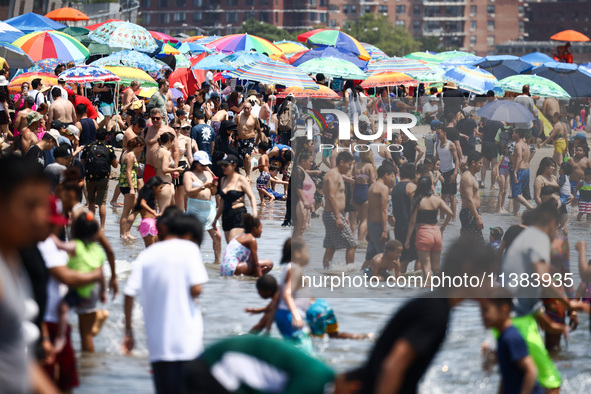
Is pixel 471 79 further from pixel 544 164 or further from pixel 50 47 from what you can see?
pixel 544 164

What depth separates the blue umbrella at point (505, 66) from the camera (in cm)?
3231

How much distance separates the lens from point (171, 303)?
575 centimetres

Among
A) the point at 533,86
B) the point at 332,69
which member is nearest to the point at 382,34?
the point at 332,69

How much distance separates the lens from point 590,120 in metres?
15.9

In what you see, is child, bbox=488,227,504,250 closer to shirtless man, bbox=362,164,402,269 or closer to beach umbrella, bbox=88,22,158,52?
shirtless man, bbox=362,164,402,269

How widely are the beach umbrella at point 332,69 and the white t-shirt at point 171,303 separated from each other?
799 inches

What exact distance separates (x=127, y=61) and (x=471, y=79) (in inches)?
320

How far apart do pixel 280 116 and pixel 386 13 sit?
136 m

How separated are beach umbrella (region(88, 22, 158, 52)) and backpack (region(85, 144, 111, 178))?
10.1 meters

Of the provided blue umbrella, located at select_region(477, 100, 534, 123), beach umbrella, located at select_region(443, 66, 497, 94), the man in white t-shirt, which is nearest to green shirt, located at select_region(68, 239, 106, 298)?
the man in white t-shirt

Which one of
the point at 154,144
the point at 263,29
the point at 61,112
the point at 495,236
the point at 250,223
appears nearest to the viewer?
the point at 495,236

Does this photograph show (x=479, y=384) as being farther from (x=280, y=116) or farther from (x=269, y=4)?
(x=269, y=4)

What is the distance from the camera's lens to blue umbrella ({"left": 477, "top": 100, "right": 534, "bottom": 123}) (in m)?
12.6

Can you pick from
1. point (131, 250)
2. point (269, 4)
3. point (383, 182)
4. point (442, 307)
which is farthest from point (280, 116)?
point (269, 4)
